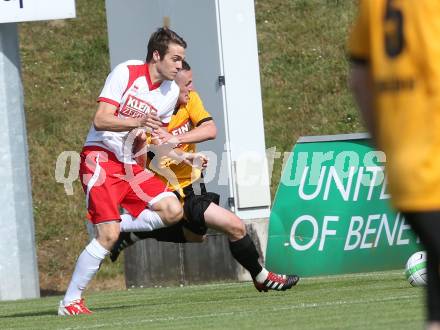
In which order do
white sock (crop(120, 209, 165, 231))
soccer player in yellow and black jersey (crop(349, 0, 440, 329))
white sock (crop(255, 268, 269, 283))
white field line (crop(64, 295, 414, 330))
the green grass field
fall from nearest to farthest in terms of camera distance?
1. soccer player in yellow and black jersey (crop(349, 0, 440, 329))
2. the green grass field
3. white field line (crop(64, 295, 414, 330))
4. white sock (crop(120, 209, 165, 231))
5. white sock (crop(255, 268, 269, 283))

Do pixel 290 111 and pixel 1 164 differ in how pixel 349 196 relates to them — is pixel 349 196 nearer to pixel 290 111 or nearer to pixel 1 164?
pixel 1 164

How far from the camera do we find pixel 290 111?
21.8 meters

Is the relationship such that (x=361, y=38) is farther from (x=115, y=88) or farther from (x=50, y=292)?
(x=50, y=292)

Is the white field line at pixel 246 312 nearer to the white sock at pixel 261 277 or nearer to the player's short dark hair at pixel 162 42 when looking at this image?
the white sock at pixel 261 277

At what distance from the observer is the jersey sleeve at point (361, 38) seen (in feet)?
12.7

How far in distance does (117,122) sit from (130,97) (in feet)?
1.29

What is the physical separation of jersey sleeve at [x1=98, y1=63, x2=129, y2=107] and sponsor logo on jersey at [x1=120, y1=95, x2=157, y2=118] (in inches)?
3.5

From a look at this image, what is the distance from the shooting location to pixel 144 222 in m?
9.89

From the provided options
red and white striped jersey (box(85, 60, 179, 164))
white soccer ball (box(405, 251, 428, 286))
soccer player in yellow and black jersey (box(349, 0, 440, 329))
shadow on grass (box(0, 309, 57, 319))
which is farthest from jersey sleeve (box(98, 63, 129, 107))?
soccer player in yellow and black jersey (box(349, 0, 440, 329))

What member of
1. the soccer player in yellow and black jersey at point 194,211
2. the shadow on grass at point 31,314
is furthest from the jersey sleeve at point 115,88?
the shadow on grass at point 31,314

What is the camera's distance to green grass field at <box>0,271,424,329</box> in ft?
24.8

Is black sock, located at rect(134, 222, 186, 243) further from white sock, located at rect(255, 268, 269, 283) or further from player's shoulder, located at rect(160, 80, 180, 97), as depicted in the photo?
player's shoulder, located at rect(160, 80, 180, 97)

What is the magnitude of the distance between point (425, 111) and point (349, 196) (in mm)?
9057

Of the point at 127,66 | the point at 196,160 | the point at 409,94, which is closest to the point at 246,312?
the point at 127,66
